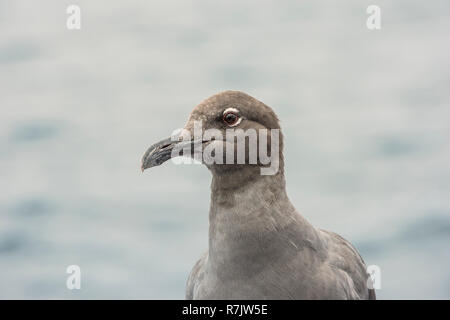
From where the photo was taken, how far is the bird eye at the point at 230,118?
4.86m

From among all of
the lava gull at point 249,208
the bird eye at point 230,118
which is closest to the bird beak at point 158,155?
the lava gull at point 249,208

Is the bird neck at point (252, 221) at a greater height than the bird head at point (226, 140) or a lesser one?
lesser

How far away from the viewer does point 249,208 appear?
16.0 feet

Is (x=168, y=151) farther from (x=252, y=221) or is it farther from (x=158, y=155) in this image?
(x=252, y=221)

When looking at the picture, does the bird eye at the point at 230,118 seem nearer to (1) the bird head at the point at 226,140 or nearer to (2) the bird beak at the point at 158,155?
(1) the bird head at the point at 226,140

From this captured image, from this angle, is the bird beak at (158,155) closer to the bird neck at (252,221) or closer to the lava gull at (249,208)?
the lava gull at (249,208)

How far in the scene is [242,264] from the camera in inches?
192

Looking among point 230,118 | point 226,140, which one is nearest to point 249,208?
point 226,140

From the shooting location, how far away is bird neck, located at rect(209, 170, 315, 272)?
192 inches

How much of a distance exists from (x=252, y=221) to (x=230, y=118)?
2.02 feet

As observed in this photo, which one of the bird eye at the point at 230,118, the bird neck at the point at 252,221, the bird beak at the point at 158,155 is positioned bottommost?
the bird neck at the point at 252,221

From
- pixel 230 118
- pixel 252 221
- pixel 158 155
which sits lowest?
pixel 252 221
